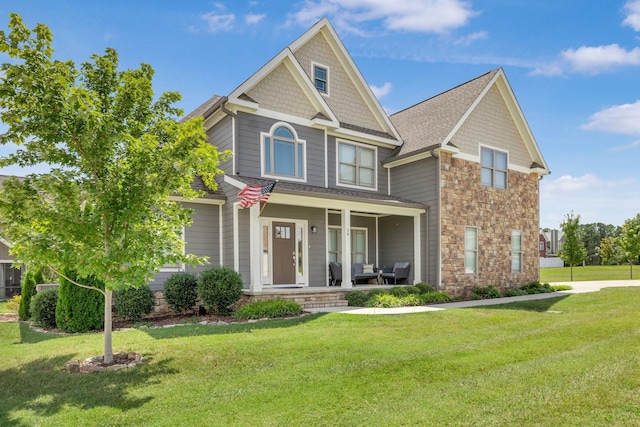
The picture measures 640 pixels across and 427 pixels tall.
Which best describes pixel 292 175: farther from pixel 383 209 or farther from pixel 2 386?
pixel 2 386

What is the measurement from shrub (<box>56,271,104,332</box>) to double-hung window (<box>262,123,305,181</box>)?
5635mm

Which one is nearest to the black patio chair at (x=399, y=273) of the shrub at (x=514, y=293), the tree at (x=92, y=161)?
the shrub at (x=514, y=293)

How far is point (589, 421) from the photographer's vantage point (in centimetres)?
388

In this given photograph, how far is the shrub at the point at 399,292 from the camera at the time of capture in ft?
43.2

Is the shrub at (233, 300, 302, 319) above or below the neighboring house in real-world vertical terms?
below

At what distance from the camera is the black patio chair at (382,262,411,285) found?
14984mm

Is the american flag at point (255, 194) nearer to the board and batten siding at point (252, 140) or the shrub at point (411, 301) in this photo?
the board and batten siding at point (252, 140)

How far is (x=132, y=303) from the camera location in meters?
10.7

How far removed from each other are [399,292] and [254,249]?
15.3 feet

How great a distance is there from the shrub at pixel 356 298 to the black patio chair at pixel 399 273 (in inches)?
91.7

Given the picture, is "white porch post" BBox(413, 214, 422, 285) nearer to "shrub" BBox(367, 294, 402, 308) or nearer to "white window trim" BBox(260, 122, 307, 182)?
"shrub" BBox(367, 294, 402, 308)

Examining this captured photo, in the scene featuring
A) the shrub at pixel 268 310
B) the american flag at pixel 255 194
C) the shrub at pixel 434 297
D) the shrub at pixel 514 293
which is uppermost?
the american flag at pixel 255 194

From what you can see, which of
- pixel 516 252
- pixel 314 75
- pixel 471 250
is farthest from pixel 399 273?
pixel 314 75

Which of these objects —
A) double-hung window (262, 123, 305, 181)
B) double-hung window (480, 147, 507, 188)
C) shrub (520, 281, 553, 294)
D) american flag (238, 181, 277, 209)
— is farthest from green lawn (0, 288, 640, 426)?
double-hung window (480, 147, 507, 188)
